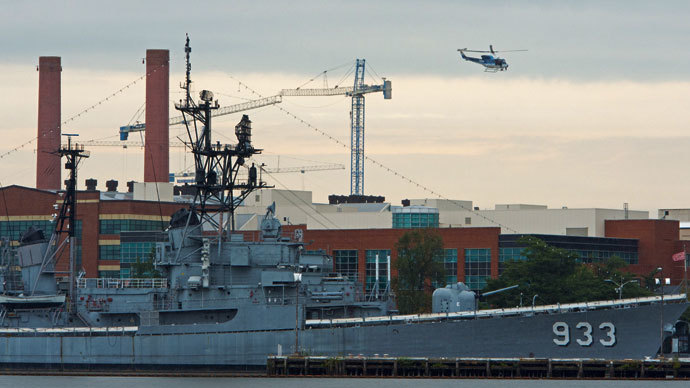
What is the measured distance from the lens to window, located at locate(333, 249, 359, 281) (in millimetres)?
101875

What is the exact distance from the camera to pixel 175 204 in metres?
113

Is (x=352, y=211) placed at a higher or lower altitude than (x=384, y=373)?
higher

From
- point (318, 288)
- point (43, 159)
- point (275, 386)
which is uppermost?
point (43, 159)

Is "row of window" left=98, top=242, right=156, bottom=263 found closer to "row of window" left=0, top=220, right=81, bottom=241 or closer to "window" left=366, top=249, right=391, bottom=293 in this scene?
"row of window" left=0, top=220, right=81, bottom=241

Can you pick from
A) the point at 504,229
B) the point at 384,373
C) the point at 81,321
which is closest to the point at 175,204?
the point at 504,229

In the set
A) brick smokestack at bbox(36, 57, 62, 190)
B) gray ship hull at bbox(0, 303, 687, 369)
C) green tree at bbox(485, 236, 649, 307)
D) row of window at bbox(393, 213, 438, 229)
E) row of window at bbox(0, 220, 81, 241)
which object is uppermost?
brick smokestack at bbox(36, 57, 62, 190)

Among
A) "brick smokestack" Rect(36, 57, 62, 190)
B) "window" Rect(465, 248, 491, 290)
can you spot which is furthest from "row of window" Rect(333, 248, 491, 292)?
"brick smokestack" Rect(36, 57, 62, 190)

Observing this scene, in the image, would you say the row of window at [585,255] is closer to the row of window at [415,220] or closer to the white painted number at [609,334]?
the row of window at [415,220]

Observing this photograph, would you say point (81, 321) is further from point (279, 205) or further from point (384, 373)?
point (279, 205)

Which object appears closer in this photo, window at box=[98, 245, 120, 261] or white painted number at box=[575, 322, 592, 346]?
white painted number at box=[575, 322, 592, 346]

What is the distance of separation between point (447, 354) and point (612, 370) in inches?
306

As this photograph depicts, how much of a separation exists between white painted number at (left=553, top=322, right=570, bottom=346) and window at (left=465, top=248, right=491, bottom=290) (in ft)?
124

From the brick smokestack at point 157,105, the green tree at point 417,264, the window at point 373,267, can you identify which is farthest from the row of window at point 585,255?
the brick smokestack at point 157,105

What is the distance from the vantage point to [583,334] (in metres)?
58.8
